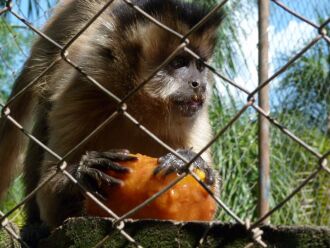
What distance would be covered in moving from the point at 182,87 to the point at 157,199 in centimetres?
136

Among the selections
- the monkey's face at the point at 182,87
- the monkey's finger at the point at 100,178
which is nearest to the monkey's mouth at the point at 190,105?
the monkey's face at the point at 182,87

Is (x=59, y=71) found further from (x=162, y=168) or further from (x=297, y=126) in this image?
(x=297, y=126)

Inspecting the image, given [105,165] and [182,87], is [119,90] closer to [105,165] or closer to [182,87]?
[182,87]

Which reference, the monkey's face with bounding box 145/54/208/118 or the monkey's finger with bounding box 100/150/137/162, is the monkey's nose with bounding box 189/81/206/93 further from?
the monkey's finger with bounding box 100/150/137/162

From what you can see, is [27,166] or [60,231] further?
[27,166]

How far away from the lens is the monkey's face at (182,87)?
326 centimetres

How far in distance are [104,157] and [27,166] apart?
1630 millimetres

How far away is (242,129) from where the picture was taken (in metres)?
6.41

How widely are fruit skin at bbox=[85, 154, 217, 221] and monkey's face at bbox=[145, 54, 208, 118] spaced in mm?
1063

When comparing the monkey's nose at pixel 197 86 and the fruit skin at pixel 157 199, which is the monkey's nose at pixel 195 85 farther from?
the fruit skin at pixel 157 199

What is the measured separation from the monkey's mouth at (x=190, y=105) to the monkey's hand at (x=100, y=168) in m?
0.79

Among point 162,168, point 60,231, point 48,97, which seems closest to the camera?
point 60,231

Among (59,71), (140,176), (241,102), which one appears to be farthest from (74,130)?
(241,102)

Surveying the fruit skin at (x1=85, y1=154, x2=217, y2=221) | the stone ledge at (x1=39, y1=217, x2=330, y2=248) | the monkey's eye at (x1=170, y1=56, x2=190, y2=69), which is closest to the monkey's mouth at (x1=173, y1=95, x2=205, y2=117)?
the monkey's eye at (x1=170, y1=56, x2=190, y2=69)
